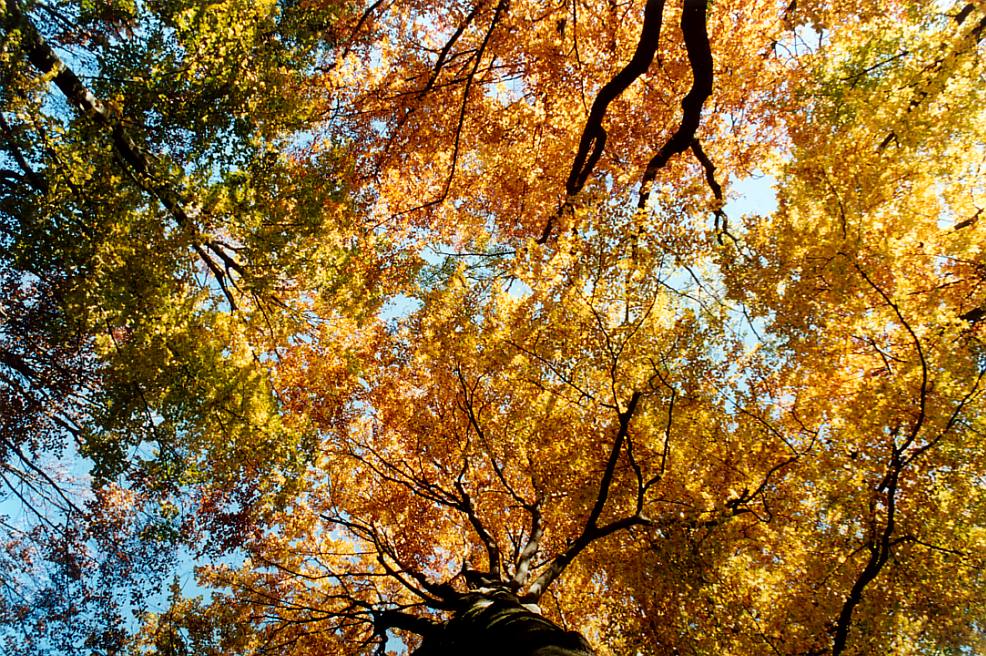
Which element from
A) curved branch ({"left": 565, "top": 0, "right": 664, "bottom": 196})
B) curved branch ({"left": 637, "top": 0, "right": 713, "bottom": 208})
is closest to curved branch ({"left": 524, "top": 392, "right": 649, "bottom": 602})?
curved branch ({"left": 637, "top": 0, "right": 713, "bottom": 208})

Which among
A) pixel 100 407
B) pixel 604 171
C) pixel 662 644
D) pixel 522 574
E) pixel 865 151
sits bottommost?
pixel 662 644

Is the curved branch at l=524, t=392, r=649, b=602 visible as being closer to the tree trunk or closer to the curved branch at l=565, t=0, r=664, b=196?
the tree trunk

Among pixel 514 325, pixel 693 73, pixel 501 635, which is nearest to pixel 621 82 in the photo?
pixel 693 73

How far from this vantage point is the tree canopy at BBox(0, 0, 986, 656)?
4.99m

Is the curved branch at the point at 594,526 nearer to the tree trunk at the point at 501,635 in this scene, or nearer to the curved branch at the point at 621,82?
the tree trunk at the point at 501,635

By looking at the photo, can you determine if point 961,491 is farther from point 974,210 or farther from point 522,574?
point 522,574

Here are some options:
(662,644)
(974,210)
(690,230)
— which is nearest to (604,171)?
(690,230)

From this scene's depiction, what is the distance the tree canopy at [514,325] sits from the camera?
16.4 feet

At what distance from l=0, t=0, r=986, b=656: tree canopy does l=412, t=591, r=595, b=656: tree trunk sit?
37 mm

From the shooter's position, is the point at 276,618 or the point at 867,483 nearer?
the point at 867,483

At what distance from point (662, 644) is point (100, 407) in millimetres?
7560

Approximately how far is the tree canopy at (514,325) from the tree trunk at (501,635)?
4 centimetres

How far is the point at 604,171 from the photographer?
9.67 metres

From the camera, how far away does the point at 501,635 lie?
12.2ft
